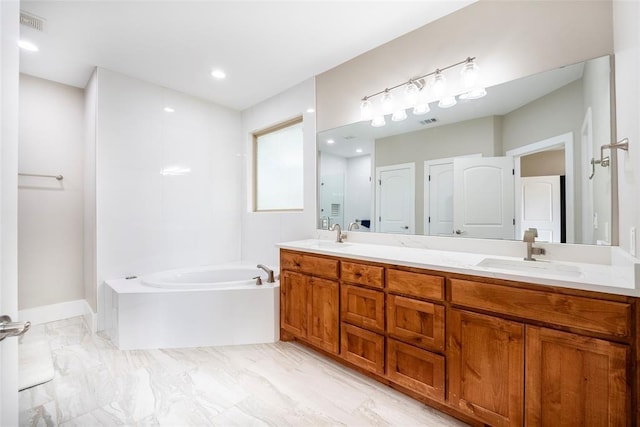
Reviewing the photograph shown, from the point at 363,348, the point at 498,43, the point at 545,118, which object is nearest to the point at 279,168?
the point at 363,348

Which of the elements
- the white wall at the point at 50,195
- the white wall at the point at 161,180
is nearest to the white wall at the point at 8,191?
the white wall at the point at 161,180

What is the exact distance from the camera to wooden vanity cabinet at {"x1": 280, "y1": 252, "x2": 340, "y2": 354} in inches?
81.4

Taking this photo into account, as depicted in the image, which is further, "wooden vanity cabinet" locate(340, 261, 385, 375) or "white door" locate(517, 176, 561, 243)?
"wooden vanity cabinet" locate(340, 261, 385, 375)

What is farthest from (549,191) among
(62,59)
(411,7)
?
(62,59)

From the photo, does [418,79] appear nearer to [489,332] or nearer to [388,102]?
[388,102]

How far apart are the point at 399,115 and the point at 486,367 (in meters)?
1.81

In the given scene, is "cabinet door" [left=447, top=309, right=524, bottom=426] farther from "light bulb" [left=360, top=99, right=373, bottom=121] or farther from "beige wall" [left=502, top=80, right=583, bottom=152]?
"light bulb" [left=360, top=99, right=373, bottom=121]

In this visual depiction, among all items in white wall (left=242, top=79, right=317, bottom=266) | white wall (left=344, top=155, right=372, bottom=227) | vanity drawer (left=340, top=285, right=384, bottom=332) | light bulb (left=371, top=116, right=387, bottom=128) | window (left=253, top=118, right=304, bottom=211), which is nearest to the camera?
vanity drawer (left=340, top=285, right=384, bottom=332)

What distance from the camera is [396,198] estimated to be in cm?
233

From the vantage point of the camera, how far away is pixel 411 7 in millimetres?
1936

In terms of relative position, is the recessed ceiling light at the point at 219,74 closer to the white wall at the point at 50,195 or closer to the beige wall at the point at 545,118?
the white wall at the point at 50,195

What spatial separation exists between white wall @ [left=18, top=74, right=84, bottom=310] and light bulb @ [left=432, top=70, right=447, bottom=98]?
375 centimetres

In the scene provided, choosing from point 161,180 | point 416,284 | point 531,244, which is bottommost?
point 416,284

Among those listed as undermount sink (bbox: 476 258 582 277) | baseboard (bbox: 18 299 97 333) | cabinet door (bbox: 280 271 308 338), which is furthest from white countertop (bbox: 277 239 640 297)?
baseboard (bbox: 18 299 97 333)
